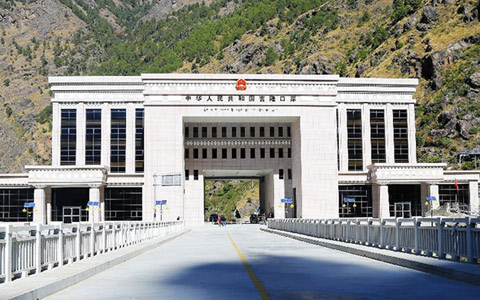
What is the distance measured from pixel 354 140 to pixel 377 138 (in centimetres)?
322

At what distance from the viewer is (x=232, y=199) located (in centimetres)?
16100

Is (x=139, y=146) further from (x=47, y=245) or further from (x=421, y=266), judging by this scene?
(x=421, y=266)

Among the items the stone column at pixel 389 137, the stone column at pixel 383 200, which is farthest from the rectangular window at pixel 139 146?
the stone column at pixel 389 137

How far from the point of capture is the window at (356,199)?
290 feet

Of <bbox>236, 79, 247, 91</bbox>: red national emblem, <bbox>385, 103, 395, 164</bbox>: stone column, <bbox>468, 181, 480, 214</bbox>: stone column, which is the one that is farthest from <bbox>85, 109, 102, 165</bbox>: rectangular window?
<bbox>468, 181, 480, 214</bbox>: stone column

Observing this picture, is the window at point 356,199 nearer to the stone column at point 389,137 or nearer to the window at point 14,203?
the stone column at point 389,137

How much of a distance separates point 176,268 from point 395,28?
146 m

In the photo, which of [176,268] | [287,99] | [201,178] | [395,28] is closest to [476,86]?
[395,28]

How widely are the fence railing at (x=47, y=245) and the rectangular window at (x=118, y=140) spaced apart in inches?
2393

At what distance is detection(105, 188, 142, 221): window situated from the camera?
280 ft

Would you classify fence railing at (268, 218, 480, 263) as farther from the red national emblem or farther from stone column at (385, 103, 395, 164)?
stone column at (385, 103, 395, 164)

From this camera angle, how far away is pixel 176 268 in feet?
61.9

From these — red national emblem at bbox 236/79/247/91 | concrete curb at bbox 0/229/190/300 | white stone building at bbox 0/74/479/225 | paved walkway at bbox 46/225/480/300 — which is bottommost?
paved walkway at bbox 46/225/480/300

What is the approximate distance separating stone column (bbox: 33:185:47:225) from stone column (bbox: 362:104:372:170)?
41.8m
